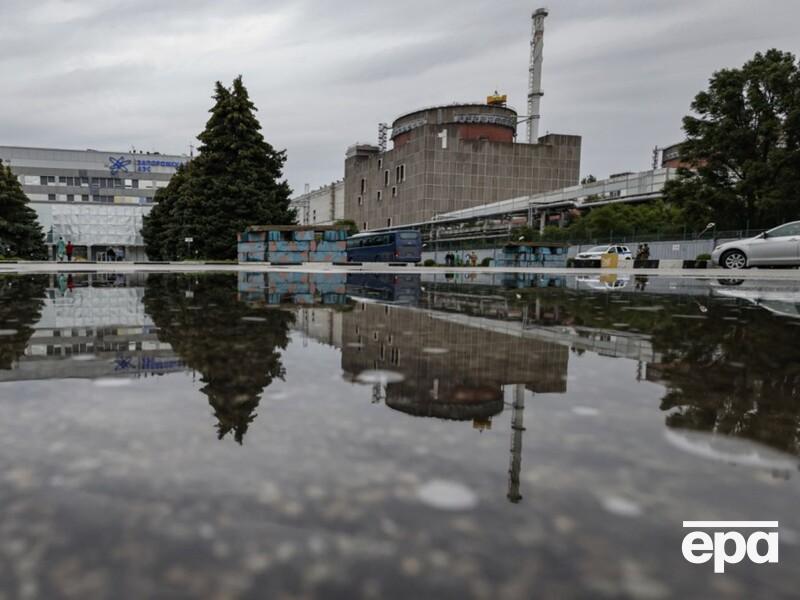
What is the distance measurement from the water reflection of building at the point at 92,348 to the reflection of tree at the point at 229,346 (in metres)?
0.13

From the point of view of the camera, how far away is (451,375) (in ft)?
7.84

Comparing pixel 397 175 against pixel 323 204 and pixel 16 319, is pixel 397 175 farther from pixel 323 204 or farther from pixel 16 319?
pixel 16 319

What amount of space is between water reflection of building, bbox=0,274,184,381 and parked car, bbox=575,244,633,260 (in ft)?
109

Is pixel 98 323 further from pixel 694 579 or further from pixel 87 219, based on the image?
pixel 87 219

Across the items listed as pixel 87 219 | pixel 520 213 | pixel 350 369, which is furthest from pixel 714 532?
pixel 87 219

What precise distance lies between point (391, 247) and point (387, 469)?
3296 cm

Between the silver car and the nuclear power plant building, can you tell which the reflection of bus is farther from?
the nuclear power plant building

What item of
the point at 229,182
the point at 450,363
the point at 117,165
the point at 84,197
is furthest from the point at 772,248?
the point at 84,197

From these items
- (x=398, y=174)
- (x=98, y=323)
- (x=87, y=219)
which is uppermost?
(x=398, y=174)

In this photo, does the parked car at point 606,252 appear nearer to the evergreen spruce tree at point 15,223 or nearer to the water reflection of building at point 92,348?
the water reflection of building at point 92,348

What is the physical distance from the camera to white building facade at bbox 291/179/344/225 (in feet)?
334

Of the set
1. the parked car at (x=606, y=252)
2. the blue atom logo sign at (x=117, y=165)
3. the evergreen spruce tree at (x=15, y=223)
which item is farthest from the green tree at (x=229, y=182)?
the blue atom logo sign at (x=117, y=165)

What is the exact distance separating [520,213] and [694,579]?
60161 millimetres

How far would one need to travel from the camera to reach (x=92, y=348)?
3.08m
